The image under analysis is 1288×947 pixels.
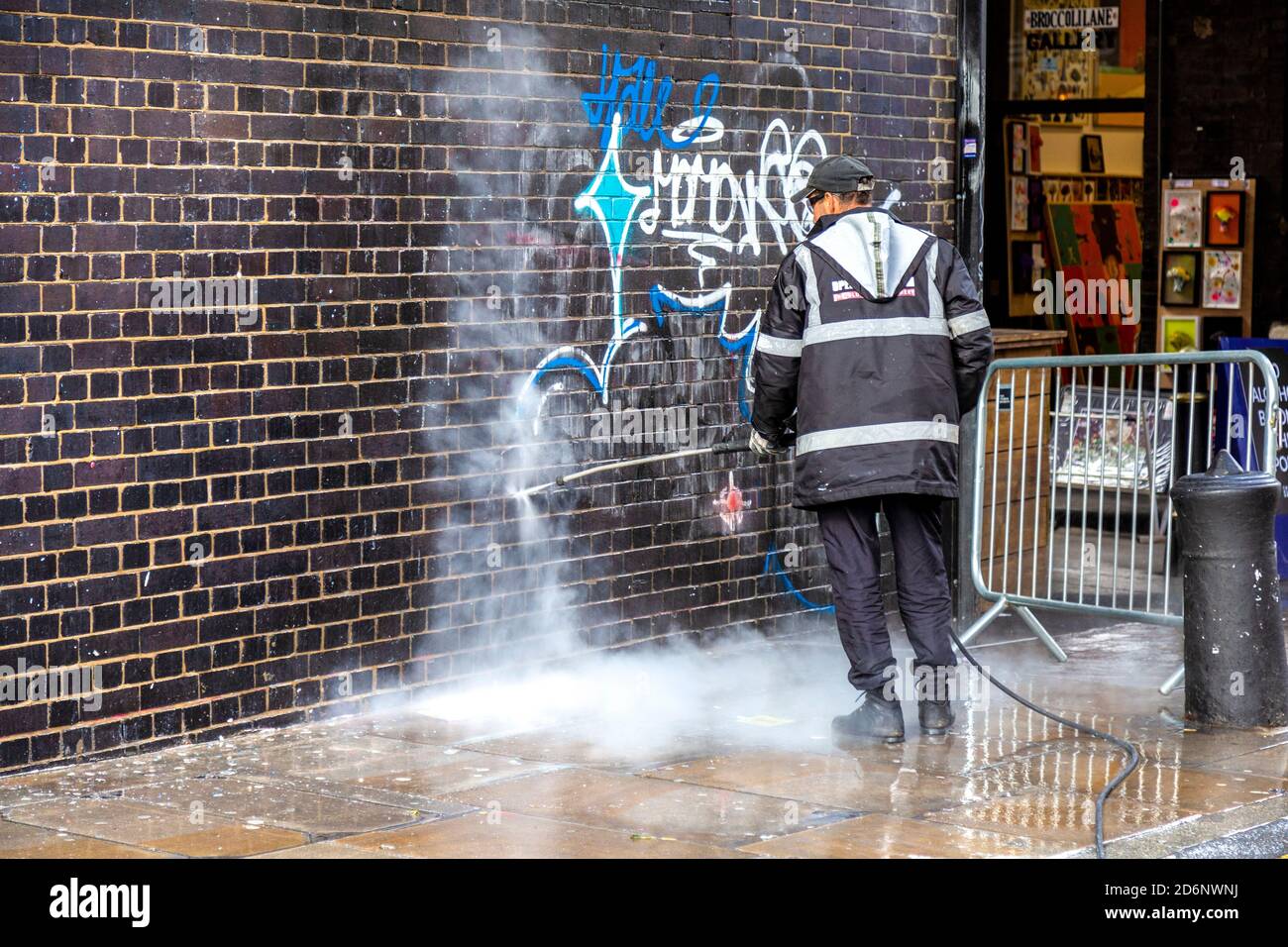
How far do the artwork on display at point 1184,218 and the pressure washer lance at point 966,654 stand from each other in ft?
19.3

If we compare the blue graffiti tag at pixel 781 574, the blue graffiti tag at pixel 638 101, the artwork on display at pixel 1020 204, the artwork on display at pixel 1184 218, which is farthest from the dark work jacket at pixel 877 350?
the artwork on display at pixel 1020 204

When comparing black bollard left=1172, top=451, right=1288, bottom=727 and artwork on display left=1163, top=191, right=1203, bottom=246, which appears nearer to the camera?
black bollard left=1172, top=451, right=1288, bottom=727

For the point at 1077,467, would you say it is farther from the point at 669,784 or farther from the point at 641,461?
the point at 669,784

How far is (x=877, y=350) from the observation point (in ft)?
24.9

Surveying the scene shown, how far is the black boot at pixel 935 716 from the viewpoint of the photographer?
25.6 ft

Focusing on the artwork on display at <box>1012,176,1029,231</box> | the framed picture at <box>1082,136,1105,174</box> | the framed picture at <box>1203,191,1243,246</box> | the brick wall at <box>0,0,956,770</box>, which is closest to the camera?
the brick wall at <box>0,0,956,770</box>

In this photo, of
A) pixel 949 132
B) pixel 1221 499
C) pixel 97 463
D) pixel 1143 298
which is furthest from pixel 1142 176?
pixel 97 463

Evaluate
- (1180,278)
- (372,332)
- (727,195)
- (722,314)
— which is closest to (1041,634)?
(722,314)

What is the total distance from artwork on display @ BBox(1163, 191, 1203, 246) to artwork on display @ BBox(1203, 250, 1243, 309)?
17 centimetres

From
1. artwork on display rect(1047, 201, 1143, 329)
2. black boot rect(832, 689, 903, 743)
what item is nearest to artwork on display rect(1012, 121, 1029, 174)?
artwork on display rect(1047, 201, 1143, 329)

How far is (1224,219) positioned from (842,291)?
7773 mm

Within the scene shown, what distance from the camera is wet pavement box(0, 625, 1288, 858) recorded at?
626cm

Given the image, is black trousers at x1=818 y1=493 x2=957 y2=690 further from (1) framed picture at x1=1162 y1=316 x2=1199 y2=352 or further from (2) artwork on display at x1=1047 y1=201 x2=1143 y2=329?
(2) artwork on display at x1=1047 y1=201 x2=1143 y2=329

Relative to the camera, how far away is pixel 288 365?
7.85 m
